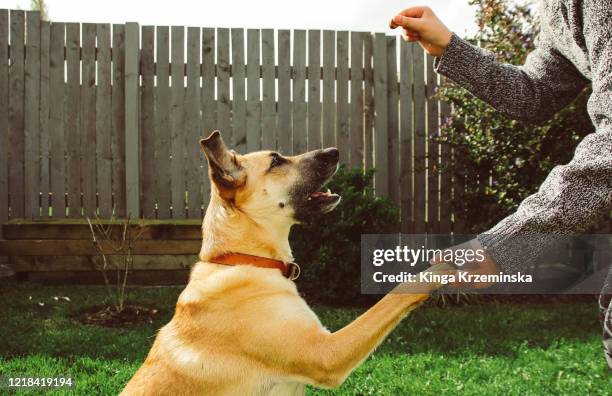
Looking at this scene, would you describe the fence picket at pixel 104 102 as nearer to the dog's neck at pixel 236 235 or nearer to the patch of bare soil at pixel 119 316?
the patch of bare soil at pixel 119 316

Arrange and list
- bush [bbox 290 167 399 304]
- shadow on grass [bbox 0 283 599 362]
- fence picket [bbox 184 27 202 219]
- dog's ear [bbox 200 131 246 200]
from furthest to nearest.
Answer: fence picket [bbox 184 27 202 219], bush [bbox 290 167 399 304], shadow on grass [bbox 0 283 599 362], dog's ear [bbox 200 131 246 200]

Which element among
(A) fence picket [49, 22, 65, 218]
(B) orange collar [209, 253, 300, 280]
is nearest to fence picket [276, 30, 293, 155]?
(A) fence picket [49, 22, 65, 218]

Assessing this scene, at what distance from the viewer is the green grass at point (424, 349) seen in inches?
136

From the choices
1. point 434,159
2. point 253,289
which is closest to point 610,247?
→ point 434,159

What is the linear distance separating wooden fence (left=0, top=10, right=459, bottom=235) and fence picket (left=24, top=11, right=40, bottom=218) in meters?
0.01

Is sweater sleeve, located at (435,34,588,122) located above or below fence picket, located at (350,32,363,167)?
below

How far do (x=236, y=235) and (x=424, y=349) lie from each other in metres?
2.23

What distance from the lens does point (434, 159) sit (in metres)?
6.63

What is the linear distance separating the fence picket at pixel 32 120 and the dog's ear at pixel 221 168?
4.57 metres

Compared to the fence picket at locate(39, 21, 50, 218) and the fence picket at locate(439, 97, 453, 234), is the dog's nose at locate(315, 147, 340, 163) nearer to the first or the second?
the fence picket at locate(439, 97, 453, 234)

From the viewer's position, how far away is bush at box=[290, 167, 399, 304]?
5.14 m

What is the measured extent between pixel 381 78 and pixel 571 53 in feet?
16.6

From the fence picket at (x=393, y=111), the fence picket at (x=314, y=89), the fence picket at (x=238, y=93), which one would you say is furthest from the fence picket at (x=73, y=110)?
the fence picket at (x=393, y=111)

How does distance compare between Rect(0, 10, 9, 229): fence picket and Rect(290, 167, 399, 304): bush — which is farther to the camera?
Rect(0, 10, 9, 229): fence picket
